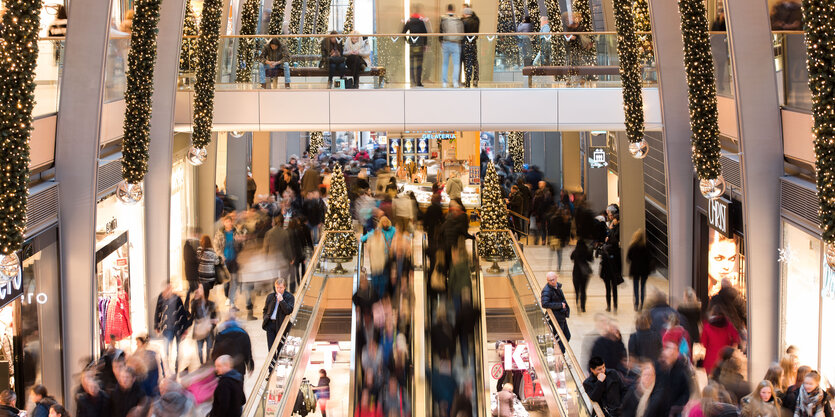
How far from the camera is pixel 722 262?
46.5 feet

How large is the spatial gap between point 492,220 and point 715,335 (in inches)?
304

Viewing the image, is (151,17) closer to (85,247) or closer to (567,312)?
(85,247)

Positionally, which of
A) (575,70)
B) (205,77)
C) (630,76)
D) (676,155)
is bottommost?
(676,155)

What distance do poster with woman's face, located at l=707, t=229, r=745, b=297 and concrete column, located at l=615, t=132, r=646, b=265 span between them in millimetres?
4567

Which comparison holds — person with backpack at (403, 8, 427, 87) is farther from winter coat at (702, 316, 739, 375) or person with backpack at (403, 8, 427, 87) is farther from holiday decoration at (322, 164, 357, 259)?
winter coat at (702, 316, 739, 375)

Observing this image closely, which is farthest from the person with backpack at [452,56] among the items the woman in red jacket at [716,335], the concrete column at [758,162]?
the woman in red jacket at [716,335]

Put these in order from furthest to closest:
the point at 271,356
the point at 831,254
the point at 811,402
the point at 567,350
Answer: the point at 271,356 → the point at 567,350 → the point at 831,254 → the point at 811,402

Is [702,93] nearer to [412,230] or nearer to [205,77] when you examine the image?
[412,230]

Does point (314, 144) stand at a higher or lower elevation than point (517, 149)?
higher

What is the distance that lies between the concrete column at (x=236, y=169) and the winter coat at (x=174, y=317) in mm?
11899

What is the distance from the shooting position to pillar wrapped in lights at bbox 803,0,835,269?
7969mm

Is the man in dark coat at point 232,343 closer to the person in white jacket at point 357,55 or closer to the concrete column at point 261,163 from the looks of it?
the person in white jacket at point 357,55

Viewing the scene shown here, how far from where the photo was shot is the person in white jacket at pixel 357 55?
698 inches

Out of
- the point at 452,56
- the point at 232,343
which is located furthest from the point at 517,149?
the point at 232,343
